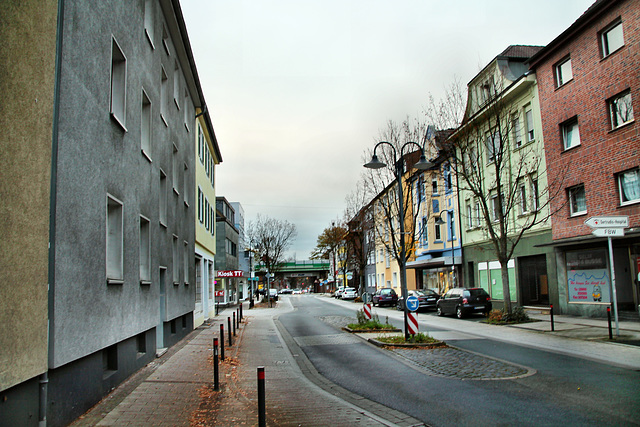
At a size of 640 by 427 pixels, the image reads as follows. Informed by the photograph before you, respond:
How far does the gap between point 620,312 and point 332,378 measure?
46.8 ft

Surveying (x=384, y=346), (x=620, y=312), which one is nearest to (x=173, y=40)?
(x=384, y=346)

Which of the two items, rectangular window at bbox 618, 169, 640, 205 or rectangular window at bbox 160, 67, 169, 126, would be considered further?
rectangular window at bbox 618, 169, 640, 205

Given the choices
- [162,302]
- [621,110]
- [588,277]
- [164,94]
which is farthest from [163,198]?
[588,277]

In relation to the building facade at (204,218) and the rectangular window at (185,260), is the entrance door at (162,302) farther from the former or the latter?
the building facade at (204,218)

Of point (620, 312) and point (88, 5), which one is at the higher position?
point (88, 5)

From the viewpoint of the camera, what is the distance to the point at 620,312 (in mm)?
19438

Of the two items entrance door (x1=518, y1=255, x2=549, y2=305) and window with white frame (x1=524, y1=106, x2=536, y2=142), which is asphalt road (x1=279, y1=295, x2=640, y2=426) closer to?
entrance door (x1=518, y1=255, x2=549, y2=305)

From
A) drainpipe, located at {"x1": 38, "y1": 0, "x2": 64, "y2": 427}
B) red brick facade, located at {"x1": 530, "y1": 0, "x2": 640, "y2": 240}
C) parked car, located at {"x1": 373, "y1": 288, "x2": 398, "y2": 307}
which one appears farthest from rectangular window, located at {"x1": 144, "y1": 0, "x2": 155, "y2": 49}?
parked car, located at {"x1": 373, "y1": 288, "x2": 398, "y2": 307}

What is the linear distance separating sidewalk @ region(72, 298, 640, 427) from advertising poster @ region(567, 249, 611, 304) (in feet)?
12.4

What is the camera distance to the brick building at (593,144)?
18.7m

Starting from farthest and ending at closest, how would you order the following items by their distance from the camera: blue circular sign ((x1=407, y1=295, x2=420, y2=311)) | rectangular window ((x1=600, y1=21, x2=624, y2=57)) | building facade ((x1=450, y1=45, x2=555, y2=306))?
building facade ((x1=450, y1=45, x2=555, y2=306)) < rectangular window ((x1=600, y1=21, x2=624, y2=57)) < blue circular sign ((x1=407, y1=295, x2=420, y2=311))

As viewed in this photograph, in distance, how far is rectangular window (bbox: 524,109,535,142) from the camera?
997 inches

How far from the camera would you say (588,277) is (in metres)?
21.5

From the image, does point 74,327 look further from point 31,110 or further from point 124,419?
point 31,110
